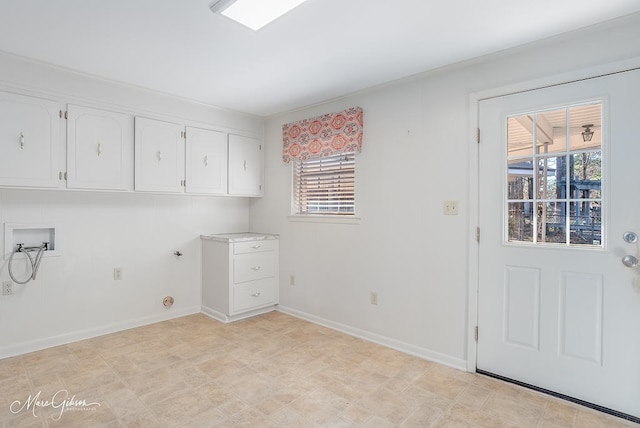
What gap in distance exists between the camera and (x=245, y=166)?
4.07 metres

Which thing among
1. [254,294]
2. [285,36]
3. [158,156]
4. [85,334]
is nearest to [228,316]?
[254,294]

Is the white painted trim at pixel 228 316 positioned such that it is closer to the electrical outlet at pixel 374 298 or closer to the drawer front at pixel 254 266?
the drawer front at pixel 254 266

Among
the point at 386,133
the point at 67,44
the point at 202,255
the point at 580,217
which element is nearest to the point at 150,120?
the point at 67,44

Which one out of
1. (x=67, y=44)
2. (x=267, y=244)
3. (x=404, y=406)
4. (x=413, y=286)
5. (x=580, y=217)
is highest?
(x=67, y=44)

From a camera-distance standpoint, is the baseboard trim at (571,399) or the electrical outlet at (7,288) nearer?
the baseboard trim at (571,399)

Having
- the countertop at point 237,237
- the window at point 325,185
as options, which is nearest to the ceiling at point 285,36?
the window at point 325,185

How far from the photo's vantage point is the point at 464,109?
8.49 feet

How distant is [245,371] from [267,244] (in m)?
1.63

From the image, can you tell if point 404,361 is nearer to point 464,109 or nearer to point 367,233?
point 367,233

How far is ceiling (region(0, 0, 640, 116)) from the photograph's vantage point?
1897mm

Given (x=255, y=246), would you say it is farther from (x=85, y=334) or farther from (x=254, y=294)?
(x=85, y=334)

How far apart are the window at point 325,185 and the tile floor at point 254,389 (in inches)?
53.3

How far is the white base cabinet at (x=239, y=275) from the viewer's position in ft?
11.8

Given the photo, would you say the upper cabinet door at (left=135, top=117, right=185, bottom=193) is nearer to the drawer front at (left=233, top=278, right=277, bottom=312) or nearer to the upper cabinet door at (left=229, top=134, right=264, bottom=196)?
the upper cabinet door at (left=229, top=134, right=264, bottom=196)
